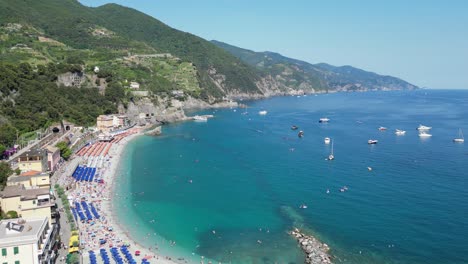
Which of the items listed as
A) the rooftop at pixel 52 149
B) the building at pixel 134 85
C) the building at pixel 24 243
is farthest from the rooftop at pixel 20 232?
the building at pixel 134 85

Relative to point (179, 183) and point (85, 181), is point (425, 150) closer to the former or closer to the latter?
point (179, 183)

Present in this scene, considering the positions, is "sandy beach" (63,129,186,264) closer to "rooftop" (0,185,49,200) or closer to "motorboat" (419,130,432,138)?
"rooftop" (0,185,49,200)

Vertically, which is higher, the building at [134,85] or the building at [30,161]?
the building at [134,85]

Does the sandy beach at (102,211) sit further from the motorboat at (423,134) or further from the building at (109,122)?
the motorboat at (423,134)

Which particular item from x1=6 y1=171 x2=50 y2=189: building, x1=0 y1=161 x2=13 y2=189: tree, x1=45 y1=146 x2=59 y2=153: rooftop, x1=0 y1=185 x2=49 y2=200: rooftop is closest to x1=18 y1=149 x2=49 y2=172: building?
x1=0 y1=161 x2=13 y2=189: tree

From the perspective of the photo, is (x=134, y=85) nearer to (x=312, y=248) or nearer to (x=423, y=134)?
(x=423, y=134)

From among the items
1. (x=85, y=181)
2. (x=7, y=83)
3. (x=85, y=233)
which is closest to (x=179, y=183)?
(x=85, y=181)

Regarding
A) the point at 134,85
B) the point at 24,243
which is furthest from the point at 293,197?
the point at 134,85
